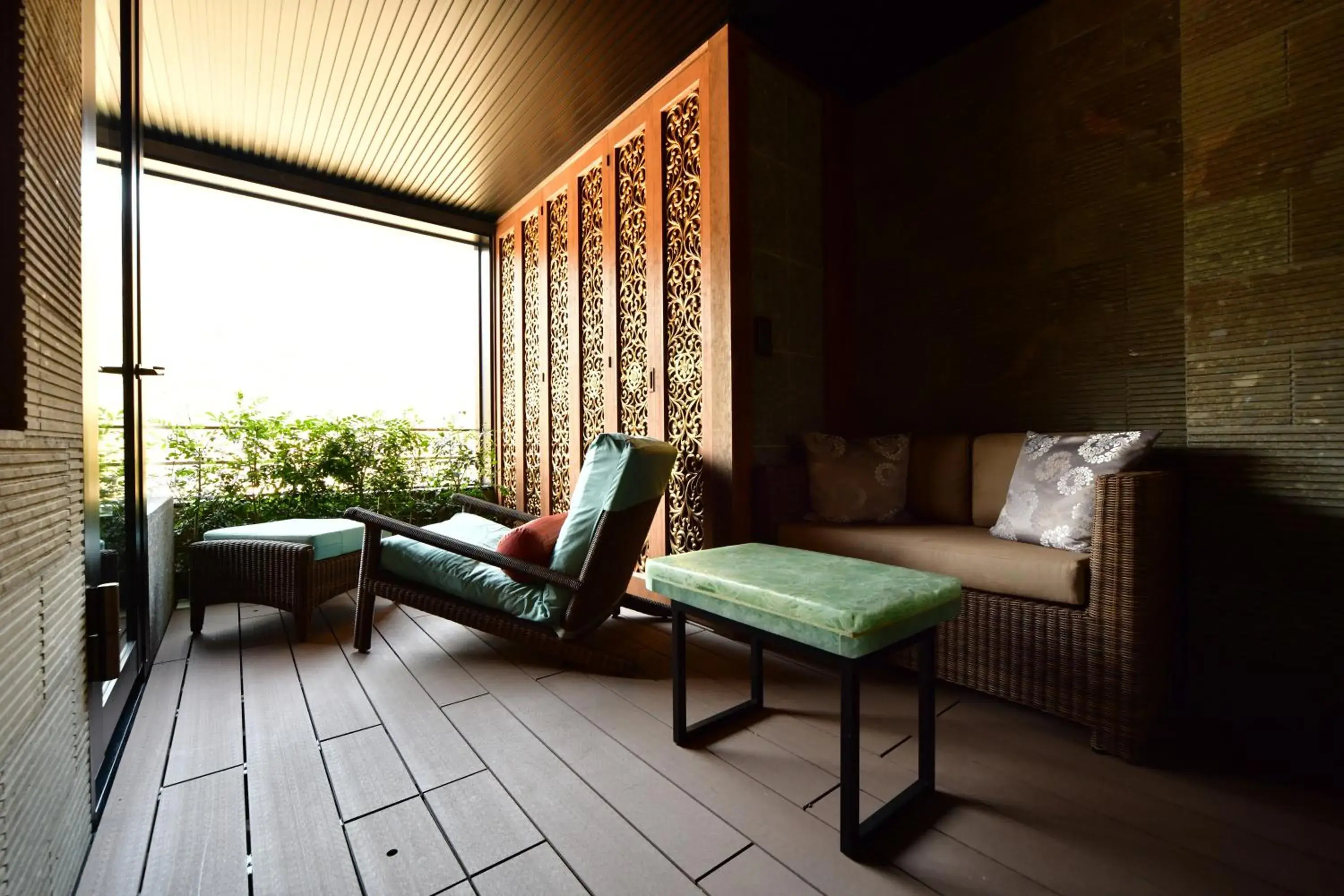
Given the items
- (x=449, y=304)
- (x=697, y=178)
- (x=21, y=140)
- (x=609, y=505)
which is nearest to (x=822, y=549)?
(x=609, y=505)

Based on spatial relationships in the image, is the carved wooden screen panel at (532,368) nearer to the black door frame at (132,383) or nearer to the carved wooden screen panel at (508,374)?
the carved wooden screen panel at (508,374)

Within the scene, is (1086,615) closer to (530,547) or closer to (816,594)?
(816,594)

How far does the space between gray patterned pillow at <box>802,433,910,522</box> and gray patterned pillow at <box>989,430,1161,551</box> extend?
507 mm

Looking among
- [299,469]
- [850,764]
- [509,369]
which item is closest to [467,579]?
[850,764]

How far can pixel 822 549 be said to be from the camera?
2.46m

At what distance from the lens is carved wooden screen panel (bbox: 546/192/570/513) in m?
4.20

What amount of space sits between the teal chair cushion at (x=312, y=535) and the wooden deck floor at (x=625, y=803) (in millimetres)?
766

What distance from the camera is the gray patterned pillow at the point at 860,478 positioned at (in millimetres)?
2635

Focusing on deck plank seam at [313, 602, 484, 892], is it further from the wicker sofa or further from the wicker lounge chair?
the wicker sofa

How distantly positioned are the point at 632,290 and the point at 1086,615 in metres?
2.74

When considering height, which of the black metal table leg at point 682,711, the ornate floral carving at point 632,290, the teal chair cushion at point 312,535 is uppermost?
the ornate floral carving at point 632,290

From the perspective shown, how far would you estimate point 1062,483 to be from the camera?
1.99 meters

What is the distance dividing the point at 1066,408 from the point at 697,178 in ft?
6.96

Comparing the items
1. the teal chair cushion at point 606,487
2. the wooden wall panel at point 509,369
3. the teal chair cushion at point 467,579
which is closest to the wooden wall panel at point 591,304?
the wooden wall panel at point 509,369
